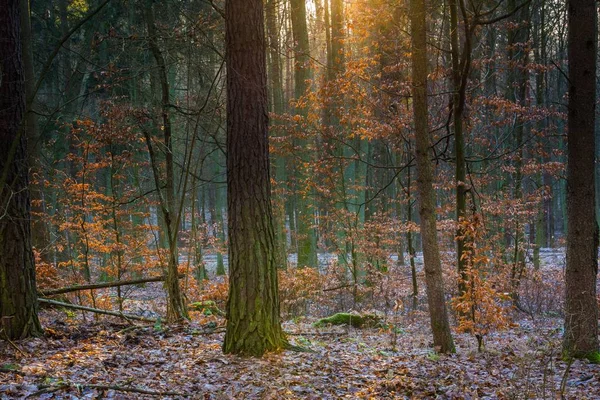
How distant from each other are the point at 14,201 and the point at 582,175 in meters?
7.66

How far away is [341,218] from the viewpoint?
1465cm

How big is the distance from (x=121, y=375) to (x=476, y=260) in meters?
5.63

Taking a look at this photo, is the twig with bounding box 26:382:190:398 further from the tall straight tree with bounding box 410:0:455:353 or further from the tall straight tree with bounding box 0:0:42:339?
the tall straight tree with bounding box 410:0:455:353

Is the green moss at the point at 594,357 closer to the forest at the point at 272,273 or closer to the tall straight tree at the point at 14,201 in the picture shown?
the forest at the point at 272,273

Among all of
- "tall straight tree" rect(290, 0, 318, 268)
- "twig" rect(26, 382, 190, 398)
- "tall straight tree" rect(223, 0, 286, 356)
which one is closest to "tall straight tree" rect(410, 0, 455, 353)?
"tall straight tree" rect(223, 0, 286, 356)

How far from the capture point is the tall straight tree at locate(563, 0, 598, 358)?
691 cm

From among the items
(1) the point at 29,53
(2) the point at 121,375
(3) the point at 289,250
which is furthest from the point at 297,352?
(3) the point at 289,250

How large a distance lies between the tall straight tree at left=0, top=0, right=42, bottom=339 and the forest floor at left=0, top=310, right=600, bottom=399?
0.39 meters

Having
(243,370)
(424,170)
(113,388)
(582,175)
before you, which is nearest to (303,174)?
(424,170)

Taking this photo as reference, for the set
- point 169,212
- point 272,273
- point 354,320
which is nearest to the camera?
point 272,273

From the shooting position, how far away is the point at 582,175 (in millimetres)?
6977

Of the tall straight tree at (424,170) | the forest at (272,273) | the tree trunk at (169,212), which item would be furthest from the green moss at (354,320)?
the tree trunk at (169,212)

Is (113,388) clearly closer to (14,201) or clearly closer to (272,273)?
(272,273)

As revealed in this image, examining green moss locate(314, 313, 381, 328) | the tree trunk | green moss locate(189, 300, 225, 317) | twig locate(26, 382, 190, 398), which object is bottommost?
green moss locate(314, 313, 381, 328)
